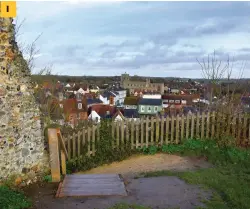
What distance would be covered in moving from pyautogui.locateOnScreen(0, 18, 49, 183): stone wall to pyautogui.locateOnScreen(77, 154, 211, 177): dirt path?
2.60 m

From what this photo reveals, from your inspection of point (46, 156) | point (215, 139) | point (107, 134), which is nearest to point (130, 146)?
point (107, 134)

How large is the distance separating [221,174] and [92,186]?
3138 millimetres

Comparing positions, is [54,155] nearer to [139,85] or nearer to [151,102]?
[151,102]

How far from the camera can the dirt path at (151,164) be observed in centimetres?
905

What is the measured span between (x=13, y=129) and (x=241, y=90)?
10.6 metres

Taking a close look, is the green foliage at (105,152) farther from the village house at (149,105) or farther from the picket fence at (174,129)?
the village house at (149,105)

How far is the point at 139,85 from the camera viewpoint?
101 meters

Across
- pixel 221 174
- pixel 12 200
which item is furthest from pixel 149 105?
pixel 12 200

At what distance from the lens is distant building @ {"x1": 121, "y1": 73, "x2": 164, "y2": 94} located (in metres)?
92.7

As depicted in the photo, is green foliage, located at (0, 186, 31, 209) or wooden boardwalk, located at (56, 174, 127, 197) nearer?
green foliage, located at (0, 186, 31, 209)

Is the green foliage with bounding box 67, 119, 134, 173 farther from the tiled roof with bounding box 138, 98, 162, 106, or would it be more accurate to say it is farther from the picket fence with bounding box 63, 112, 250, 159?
the tiled roof with bounding box 138, 98, 162, 106

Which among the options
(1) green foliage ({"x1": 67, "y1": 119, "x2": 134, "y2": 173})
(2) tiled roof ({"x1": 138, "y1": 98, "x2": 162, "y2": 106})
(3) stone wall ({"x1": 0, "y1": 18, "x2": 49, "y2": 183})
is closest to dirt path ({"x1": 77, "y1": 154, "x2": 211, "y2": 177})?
(1) green foliage ({"x1": 67, "y1": 119, "x2": 134, "y2": 173})

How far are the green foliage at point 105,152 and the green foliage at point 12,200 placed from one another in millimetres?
3418

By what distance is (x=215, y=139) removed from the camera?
11.1 meters
